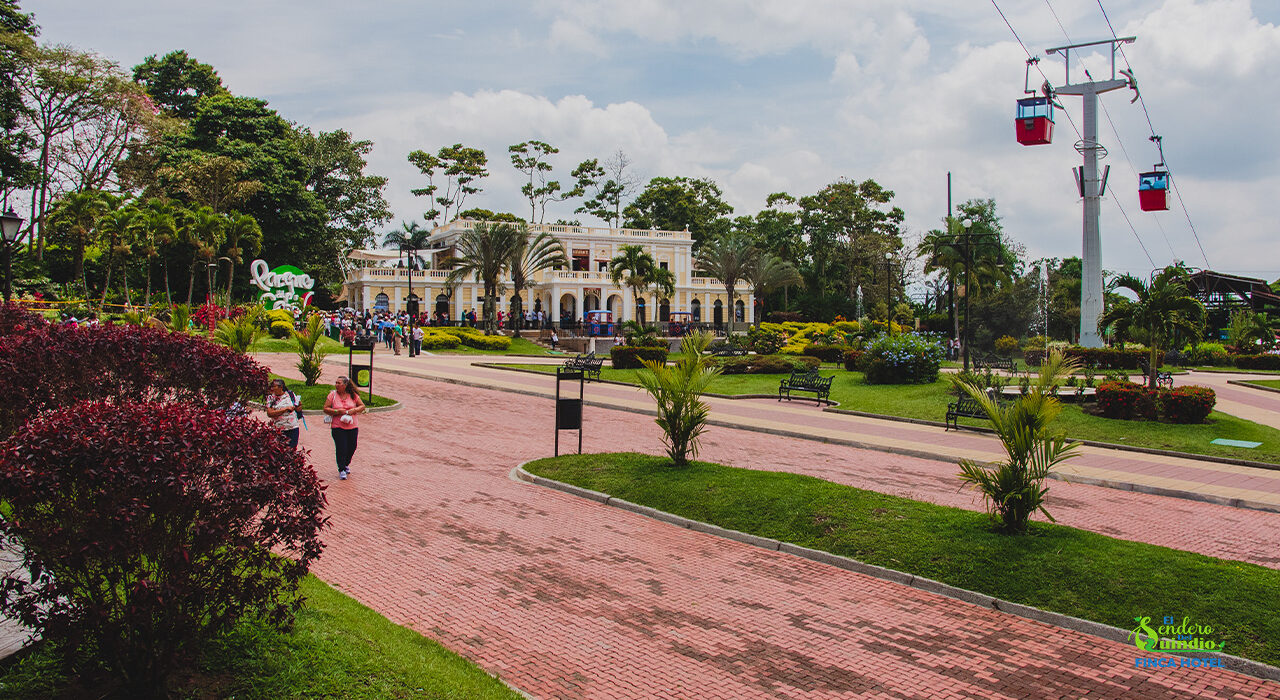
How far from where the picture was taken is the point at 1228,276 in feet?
173

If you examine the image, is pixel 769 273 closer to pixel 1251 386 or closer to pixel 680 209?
pixel 680 209

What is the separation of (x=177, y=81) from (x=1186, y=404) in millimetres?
66646

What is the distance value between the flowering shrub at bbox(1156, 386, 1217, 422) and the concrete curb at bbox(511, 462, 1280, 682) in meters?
13.6

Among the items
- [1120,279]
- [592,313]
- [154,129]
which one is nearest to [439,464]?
[1120,279]

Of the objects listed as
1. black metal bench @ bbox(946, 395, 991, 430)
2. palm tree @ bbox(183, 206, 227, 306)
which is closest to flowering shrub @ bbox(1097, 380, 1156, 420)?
black metal bench @ bbox(946, 395, 991, 430)

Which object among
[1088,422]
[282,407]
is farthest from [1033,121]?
[282,407]

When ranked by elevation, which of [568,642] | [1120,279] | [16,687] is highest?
[1120,279]

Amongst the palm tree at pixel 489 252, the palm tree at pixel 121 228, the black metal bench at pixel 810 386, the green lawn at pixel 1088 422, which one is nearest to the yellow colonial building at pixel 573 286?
the palm tree at pixel 489 252

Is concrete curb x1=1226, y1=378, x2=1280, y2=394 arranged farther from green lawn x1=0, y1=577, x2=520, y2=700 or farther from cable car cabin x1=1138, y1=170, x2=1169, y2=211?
green lawn x1=0, y1=577, x2=520, y2=700

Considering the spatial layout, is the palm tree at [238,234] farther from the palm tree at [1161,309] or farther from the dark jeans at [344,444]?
the palm tree at [1161,309]

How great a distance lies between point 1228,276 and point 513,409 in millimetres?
53174

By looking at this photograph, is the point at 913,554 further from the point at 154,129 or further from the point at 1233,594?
the point at 154,129

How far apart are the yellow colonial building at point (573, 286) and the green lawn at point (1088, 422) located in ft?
107

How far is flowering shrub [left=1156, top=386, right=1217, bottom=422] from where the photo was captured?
697 inches
